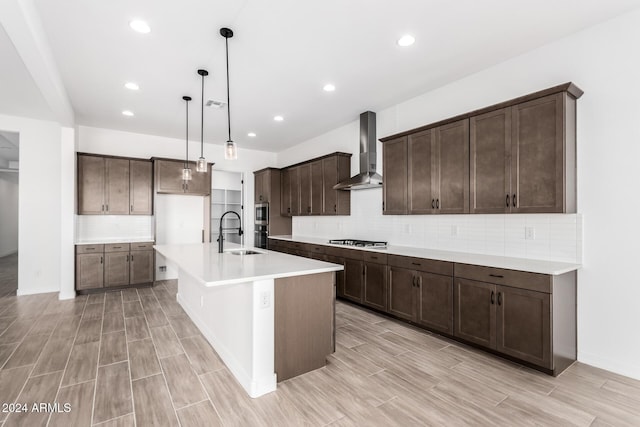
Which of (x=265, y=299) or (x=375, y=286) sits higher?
(x=265, y=299)

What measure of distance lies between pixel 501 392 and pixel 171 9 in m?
3.77

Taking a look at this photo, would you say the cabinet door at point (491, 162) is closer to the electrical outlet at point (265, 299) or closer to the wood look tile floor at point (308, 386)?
the wood look tile floor at point (308, 386)

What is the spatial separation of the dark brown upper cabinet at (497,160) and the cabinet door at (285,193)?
2.91 m

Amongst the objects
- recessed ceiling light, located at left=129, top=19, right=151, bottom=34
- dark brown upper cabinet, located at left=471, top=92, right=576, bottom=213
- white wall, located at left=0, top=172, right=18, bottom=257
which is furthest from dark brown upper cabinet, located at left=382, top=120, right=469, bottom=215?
white wall, located at left=0, top=172, right=18, bottom=257

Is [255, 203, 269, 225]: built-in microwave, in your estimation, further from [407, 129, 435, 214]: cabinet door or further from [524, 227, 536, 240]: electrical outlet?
[524, 227, 536, 240]: electrical outlet

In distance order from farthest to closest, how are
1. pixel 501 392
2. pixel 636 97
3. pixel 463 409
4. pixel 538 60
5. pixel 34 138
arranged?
pixel 34 138 < pixel 538 60 < pixel 636 97 < pixel 501 392 < pixel 463 409

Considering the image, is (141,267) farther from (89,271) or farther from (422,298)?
(422,298)

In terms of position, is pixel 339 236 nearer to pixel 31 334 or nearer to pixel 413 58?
pixel 413 58

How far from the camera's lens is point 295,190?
6.17 metres

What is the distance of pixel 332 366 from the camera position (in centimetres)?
260

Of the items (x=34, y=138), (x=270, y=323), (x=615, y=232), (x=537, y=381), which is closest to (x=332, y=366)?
(x=270, y=323)

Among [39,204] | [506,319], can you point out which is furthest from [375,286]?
[39,204]

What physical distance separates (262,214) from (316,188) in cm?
180

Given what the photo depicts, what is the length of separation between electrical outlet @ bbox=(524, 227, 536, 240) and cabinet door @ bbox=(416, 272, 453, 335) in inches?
33.1
